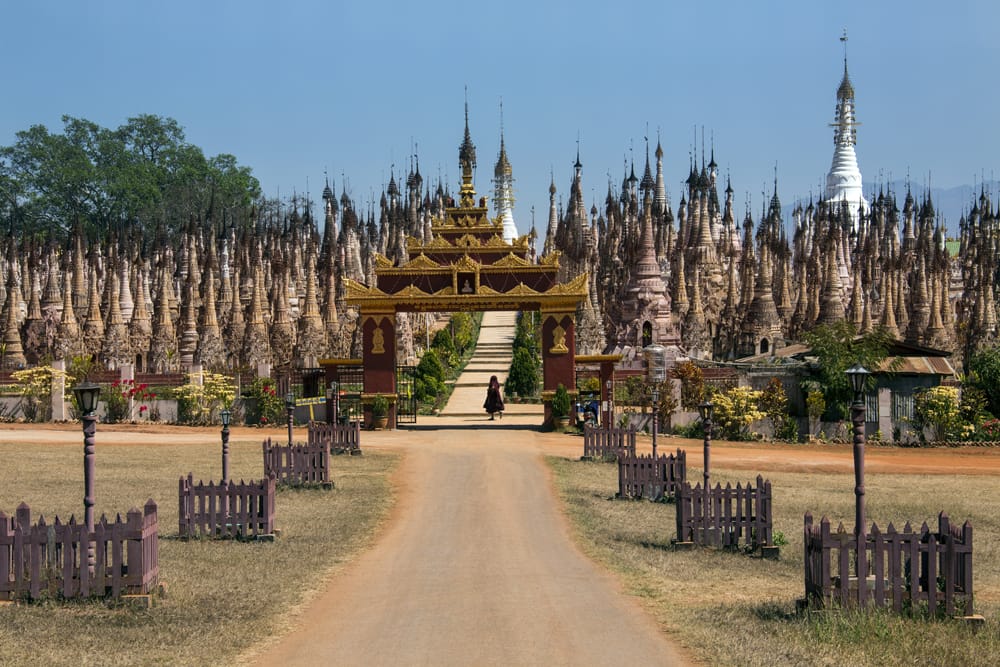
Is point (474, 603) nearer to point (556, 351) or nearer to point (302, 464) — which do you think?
point (302, 464)

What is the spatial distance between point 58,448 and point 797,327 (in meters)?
47.1

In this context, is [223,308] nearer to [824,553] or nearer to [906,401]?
[906,401]

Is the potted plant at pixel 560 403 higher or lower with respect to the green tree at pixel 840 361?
lower

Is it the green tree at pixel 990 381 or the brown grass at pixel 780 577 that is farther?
the green tree at pixel 990 381

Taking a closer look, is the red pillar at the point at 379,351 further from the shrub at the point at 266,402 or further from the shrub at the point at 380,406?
the shrub at the point at 266,402

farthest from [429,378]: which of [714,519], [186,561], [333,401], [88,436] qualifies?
[88,436]

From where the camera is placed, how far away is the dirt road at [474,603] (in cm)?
1188

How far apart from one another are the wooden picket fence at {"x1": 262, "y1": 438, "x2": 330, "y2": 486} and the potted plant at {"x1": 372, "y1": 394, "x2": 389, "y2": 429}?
13704 mm

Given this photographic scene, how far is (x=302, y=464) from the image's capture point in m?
24.7

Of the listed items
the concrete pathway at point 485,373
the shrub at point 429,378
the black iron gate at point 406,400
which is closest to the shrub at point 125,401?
the black iron gate at point 406,400

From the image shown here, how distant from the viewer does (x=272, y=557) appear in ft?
56.0

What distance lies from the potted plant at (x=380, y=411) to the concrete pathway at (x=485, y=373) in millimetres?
2518

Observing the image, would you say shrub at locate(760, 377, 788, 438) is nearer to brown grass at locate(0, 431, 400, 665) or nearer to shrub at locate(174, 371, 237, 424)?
brown grass at locate(0, 431, 400, 665)

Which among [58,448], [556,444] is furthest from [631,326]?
[58,448]
